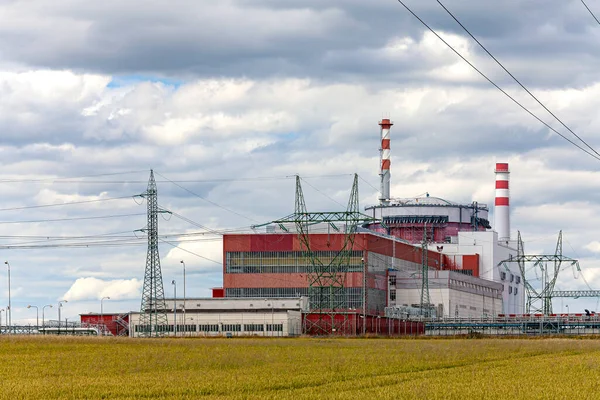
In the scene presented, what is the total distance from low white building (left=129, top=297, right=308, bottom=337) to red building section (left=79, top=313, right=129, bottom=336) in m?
6.88

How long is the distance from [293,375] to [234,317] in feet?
312

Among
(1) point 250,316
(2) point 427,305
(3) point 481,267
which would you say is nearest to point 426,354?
(1) point 250,316

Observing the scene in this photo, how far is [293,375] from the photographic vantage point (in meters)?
41.8

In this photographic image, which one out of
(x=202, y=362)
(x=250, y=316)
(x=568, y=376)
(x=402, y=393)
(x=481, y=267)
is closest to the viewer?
(x=402, y=393)

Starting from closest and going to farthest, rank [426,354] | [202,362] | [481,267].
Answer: [202,362] < [426,354] < [481,267]

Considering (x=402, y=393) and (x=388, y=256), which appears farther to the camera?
(x=388, y=256)

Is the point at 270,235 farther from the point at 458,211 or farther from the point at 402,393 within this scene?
the point at 402,393

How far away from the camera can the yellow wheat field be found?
33625mm

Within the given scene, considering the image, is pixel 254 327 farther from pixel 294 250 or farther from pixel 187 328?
pixel 294 250

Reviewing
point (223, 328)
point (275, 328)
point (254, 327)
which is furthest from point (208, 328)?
point (275, 328)

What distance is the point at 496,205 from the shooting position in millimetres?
195375

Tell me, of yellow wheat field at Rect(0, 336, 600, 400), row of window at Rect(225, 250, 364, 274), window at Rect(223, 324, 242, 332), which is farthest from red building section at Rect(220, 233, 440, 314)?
yellow wheat field at Rect(0, 336, 600, 400)

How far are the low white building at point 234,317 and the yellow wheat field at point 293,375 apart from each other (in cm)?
7033

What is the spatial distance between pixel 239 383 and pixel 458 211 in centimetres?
16393
